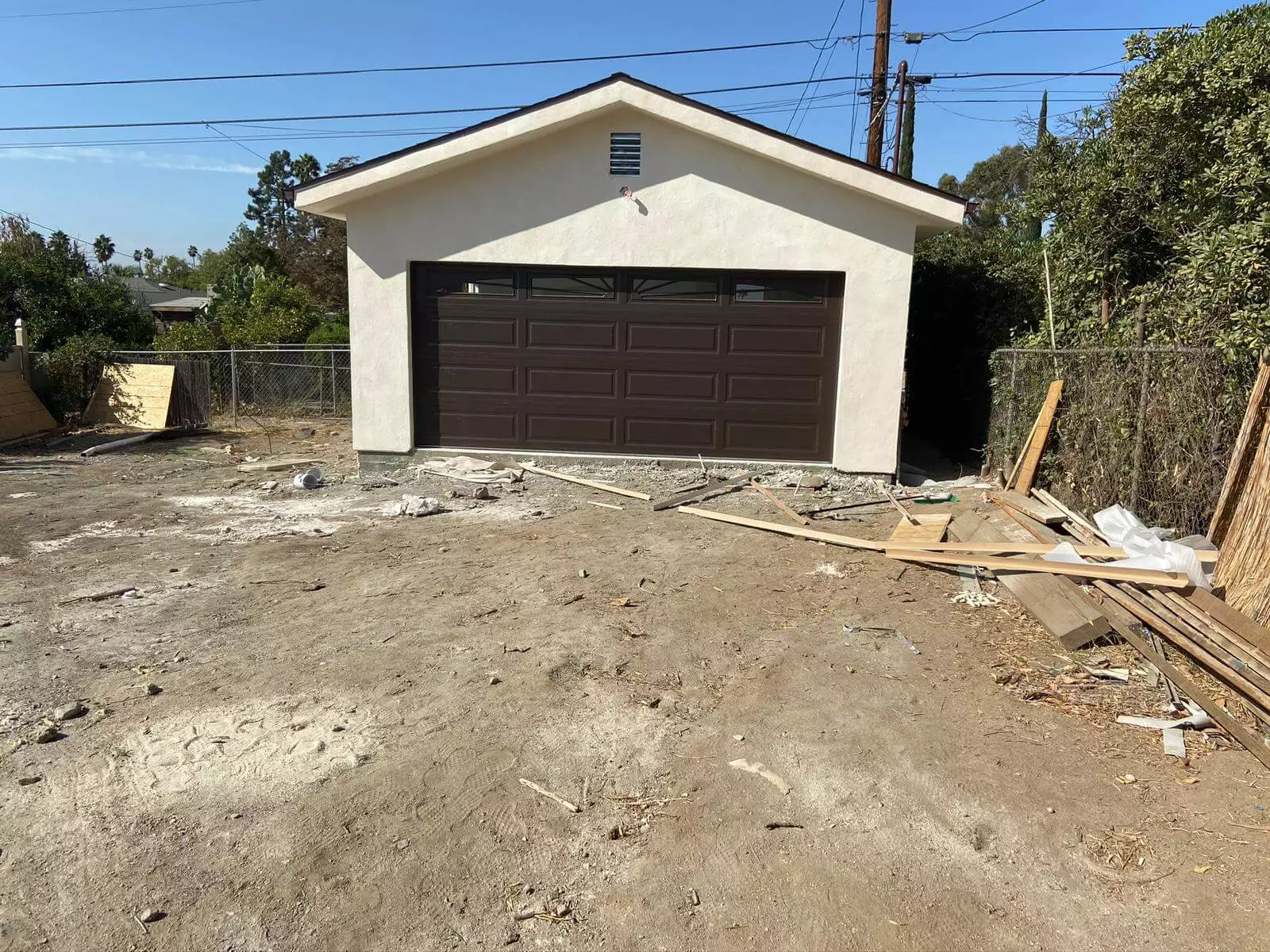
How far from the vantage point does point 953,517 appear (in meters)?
7.89

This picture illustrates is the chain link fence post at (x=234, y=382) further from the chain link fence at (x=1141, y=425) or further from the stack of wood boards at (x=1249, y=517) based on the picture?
the stack of wood boards at (x=1249, y=517)

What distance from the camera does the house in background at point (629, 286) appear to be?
965 centimetres

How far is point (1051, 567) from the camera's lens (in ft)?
18.8

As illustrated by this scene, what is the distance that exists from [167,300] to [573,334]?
49.1 m

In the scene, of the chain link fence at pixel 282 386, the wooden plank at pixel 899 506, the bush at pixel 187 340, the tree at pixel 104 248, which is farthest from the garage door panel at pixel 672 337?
the tree at pixel 104 248

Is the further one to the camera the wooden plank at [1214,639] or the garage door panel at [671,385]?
the garage door panel at [671,385]

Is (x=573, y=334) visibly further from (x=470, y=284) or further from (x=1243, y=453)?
(x=1243, y=453)

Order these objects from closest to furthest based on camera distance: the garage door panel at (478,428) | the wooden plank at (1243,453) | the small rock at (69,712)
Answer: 1. the small rock at (69,712)
2. the wooden plank at (1243,453)
3. the garage door panel at (478,428)

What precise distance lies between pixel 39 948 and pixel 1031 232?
1573 centimetres

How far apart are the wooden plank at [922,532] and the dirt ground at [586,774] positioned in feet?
2.32

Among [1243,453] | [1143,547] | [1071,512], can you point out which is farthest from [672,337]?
[1243,453]

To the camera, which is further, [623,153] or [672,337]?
[672,337]

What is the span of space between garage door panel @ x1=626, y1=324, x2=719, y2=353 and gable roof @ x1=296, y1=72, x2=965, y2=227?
2185mm

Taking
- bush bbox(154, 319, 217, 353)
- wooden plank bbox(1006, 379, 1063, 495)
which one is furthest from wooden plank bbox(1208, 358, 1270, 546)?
bush bbox(154, 319, 217, 353)
